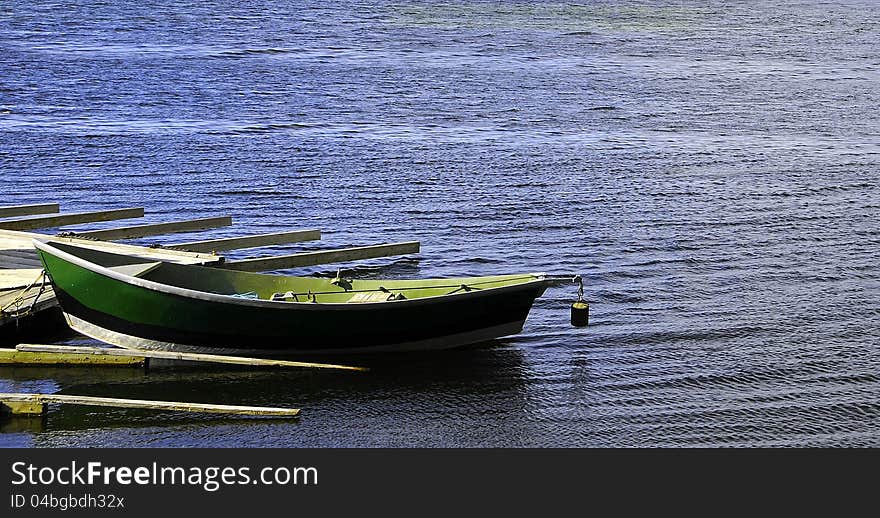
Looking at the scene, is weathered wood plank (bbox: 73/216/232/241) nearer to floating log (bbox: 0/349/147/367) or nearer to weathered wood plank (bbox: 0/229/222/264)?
weathered wood plank (bbox: 0/229/222/264)

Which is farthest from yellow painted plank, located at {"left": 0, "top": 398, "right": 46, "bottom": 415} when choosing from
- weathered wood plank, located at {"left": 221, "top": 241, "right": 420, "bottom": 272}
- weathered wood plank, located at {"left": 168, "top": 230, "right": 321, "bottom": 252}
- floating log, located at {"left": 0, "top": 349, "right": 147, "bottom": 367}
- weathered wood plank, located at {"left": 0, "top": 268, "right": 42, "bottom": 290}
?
weathered wood plank, located at {"left": 168, "top": 230, "right": 321, "bottom": 252}

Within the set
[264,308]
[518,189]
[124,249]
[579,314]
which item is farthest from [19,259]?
[518,189]

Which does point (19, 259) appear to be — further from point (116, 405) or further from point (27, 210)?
point (116, 405)

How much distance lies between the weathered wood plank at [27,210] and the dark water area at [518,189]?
201cm

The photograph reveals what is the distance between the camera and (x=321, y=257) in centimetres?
2564

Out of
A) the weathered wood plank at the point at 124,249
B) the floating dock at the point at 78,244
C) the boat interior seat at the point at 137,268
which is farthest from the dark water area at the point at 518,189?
the weathered wood plank at the point at 124,249

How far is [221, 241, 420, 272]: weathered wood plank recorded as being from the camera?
24.7 m

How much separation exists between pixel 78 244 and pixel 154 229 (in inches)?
108

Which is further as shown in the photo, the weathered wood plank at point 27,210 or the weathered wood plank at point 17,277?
the weathered wood plank at point 27,210

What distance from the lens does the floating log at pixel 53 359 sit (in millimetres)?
20578

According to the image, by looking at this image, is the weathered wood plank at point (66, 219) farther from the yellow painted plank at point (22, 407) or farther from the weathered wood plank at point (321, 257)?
the yellow painted plank at point (22, 407)

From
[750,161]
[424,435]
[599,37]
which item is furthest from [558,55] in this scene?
[424,435]

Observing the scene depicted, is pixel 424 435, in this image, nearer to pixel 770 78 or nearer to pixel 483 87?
pixel 483 87

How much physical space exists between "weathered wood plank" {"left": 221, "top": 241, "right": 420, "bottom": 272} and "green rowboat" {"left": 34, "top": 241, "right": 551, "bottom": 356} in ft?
7.12
